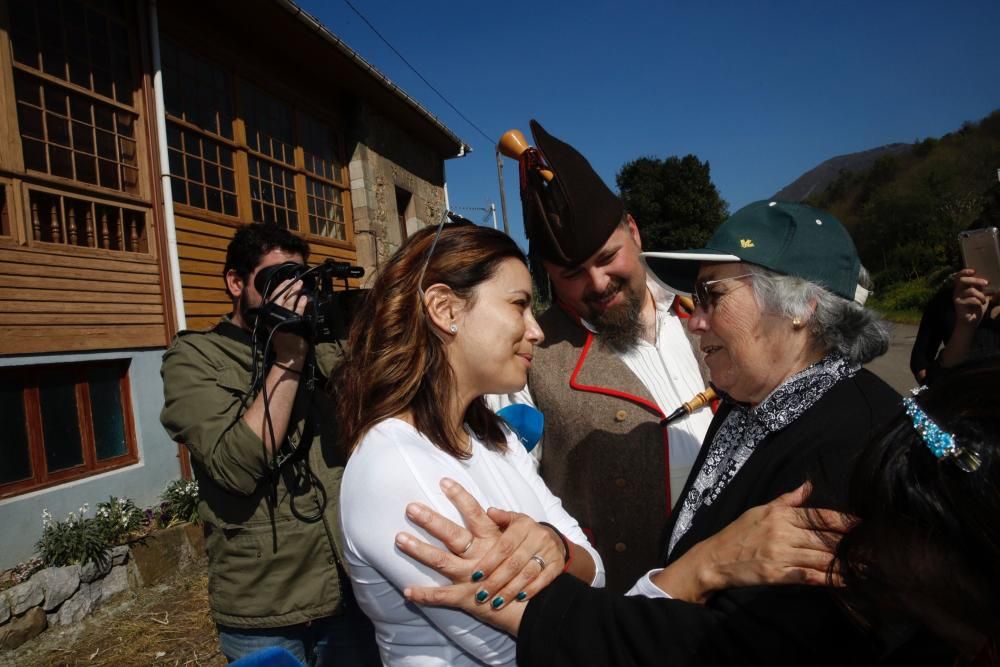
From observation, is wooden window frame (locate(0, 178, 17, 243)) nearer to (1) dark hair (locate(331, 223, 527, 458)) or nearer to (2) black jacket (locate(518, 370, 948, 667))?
(1) dark hair (locate(331, 223, 527, 458))

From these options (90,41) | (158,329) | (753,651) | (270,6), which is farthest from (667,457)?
(270,6)

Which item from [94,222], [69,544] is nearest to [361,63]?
[94,222]

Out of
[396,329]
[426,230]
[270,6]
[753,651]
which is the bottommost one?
[753,651]

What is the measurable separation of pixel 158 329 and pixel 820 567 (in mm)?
6306

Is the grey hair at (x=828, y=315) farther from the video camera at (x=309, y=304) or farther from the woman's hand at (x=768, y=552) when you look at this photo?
the video camera at (x=309, y=304)

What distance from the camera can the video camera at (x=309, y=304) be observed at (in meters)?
1.90

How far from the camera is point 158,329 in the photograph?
5.73 meters

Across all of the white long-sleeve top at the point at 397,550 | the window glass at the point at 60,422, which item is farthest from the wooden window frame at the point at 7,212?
the white long-sleeve top at the point at 397,550

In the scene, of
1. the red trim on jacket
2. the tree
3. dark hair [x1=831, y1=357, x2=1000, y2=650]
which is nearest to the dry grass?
the red trim on jacket

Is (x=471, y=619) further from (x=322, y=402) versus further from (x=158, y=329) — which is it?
(x=158, y=329)

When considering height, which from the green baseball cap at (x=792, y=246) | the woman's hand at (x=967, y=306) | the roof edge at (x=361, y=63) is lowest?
the woman's hand at (x=967, y=306)

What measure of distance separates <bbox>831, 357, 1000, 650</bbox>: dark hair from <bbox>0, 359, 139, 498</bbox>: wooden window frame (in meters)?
5.69

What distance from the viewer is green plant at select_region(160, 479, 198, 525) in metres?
5.22

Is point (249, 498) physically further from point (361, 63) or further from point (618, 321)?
point (361, 63)
